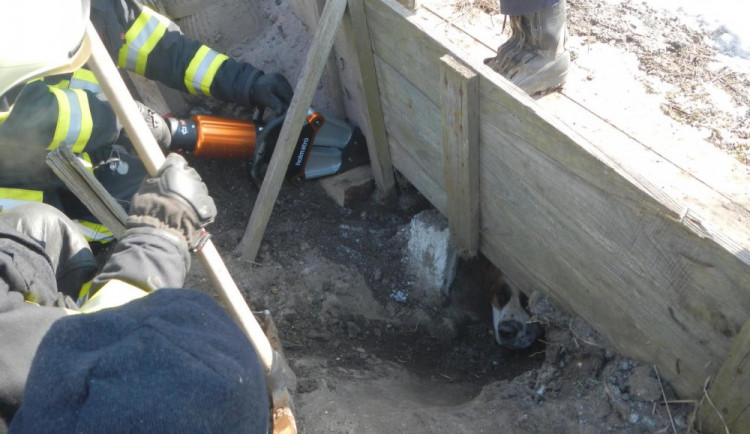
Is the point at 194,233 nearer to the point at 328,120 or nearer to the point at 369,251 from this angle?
the point at 369,251

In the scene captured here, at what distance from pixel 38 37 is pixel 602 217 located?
5.90 ft

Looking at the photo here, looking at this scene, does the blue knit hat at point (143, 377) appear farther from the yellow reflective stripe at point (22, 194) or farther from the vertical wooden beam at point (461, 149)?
the yellow reflective stripe at point (22, 194)

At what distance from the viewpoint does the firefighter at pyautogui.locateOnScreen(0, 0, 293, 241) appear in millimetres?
2867

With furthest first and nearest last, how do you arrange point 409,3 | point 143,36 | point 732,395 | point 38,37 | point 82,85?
1. point 143,36
2. point 82,85
3. point 409,3
4. point 732,395
5. point 38,37

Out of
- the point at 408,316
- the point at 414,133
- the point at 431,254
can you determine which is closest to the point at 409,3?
the point at 414,133

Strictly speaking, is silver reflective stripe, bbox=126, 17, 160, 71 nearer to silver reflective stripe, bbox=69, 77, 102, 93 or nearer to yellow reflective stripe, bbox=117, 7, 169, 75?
yellow reflective stripe, bbox=117, 7, 169, 75

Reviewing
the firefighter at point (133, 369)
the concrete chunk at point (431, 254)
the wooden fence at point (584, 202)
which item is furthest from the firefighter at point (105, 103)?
the firefighter at point (133, 369)

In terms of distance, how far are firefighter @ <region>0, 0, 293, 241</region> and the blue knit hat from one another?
1843 mm

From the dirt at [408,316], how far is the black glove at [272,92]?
34 cm

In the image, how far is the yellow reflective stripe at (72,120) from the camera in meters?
2.93

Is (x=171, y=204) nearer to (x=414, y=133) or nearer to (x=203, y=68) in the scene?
(x=414, y=133)

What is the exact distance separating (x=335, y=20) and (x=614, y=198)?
1.72 metres

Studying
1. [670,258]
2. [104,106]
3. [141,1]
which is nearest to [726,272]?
[670,258]

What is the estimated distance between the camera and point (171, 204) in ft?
6.33
